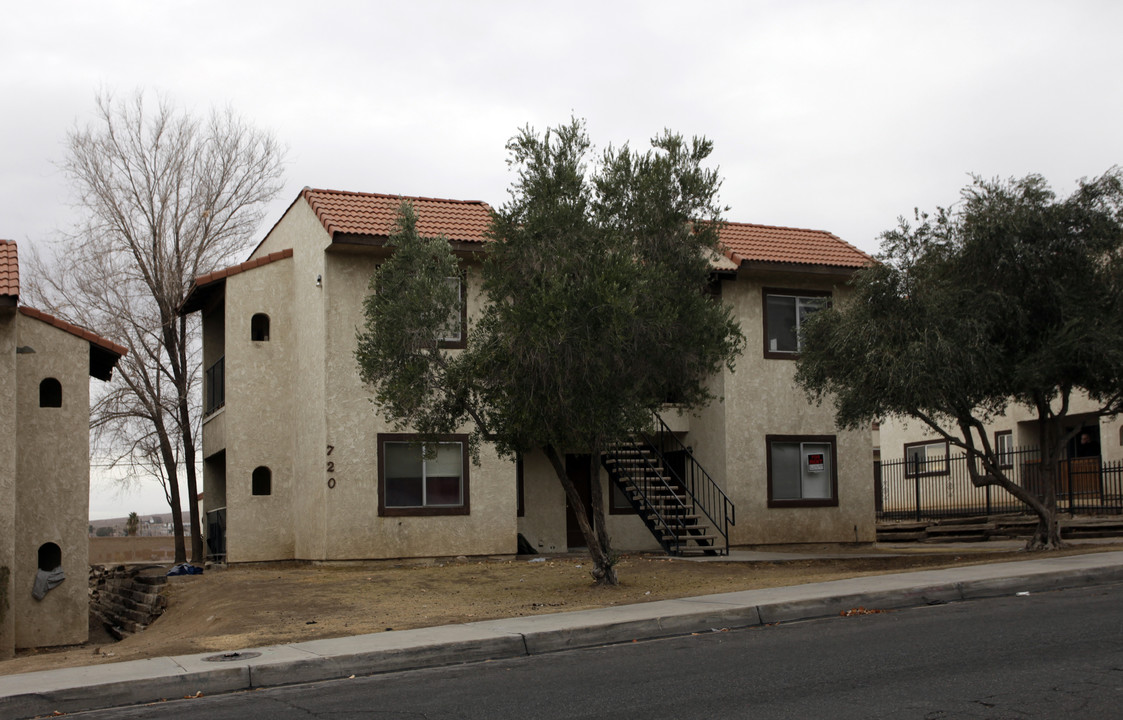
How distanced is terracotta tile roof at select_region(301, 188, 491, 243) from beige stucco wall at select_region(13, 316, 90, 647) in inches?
205

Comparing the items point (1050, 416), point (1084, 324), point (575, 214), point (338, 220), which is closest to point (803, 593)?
point (575, 214)

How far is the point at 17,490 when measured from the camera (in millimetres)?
17844

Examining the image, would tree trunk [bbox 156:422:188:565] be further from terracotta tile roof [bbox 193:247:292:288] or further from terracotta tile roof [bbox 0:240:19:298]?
terracotta tile roof [bbox 0:240:19:298]

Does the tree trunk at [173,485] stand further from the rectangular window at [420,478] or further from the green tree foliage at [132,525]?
the green tree foliage at [132,525]

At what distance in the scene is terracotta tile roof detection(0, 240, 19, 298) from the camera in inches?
657

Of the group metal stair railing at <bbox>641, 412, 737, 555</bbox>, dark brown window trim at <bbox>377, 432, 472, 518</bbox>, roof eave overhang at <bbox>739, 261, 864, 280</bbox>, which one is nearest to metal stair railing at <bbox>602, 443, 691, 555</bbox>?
metal stair railing at <bbox>641, 412, 737, 555</bbox>

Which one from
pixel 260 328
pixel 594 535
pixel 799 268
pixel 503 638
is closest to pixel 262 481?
pixel 260 328

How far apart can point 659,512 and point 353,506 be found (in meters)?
6.11

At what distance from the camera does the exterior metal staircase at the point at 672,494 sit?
69.9ft

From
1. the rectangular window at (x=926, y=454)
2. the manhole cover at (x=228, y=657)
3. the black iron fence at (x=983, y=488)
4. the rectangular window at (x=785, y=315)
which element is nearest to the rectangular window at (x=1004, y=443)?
the black iron fence at (x=983, y=488)

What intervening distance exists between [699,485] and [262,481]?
30.9ft

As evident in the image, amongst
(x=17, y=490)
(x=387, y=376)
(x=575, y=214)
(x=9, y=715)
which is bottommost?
(x=9, y=715)

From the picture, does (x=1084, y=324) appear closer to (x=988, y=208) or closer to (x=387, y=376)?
(x=988, y=208)

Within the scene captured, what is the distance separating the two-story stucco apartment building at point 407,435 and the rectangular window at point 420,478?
0.09 ft
